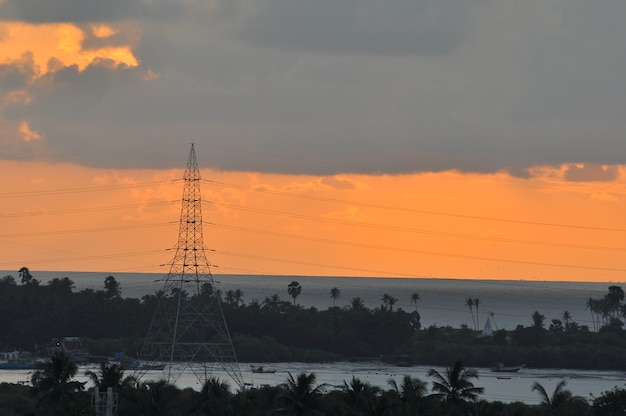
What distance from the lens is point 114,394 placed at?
139 meters

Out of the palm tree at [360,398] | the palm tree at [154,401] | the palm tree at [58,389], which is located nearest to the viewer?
the palm tree at [360,398]

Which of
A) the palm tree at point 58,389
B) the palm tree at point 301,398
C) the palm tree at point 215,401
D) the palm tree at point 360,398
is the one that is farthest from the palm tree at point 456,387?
the palm tree at point 58,389

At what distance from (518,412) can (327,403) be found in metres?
21.6

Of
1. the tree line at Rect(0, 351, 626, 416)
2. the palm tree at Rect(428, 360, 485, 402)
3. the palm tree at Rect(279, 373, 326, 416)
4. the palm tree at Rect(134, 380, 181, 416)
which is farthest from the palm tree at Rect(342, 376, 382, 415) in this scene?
the palm tree at Rect(134, 380, 181, 416)

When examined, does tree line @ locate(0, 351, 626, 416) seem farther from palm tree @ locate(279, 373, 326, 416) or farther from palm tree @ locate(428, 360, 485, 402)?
palm tree @ locate(279, 373, 326, 416)

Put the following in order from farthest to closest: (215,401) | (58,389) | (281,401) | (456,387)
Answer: (215,401) < (456,387) < (58,389) < (281,401)

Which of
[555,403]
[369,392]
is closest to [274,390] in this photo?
[369,392]

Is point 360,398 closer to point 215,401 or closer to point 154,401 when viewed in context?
point 215,401

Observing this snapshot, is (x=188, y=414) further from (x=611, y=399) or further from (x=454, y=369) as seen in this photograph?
(x=611, y=399)

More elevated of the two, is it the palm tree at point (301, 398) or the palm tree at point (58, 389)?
the palm tree at point (58, 389)

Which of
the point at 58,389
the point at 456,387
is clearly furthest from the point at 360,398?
the point at 58,389

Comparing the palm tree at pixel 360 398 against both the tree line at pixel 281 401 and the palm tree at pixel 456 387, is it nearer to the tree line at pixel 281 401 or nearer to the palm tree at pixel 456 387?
the tree line at pixel 281 401

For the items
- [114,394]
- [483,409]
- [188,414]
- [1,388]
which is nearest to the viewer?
[483,409]

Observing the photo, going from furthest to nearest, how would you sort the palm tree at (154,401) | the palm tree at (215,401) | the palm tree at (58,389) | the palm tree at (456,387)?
the palm tree at (215,401) → the palm tree at (154,401) → the palm tree at (58,389) → the palm tree at (456,387)
